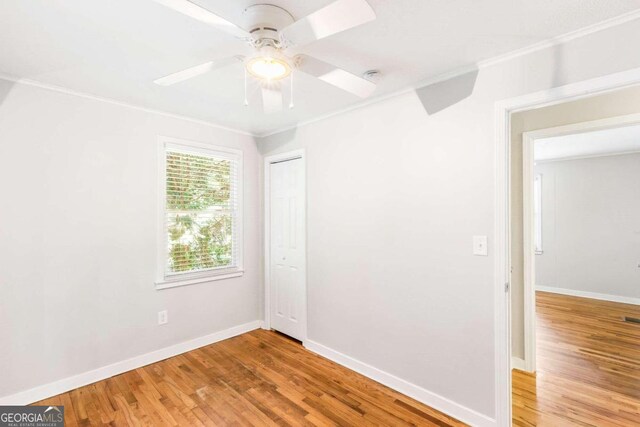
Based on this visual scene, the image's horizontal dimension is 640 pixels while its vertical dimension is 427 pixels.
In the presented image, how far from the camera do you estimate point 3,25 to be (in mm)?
1598

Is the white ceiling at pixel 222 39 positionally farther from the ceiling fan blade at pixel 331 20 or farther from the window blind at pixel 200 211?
the window blind at pixel 200 211

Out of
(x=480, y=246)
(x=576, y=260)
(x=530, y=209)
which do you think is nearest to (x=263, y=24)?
(x=480, y=246)

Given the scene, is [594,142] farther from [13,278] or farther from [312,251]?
[13,278]

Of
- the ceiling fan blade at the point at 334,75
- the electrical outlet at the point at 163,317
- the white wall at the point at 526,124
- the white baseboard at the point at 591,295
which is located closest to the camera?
the ceiling fan blade at the point at 334,75

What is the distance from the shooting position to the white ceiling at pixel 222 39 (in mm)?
1469

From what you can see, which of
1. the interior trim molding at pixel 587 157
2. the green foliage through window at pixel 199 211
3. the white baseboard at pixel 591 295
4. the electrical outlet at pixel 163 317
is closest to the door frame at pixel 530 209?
the green foliage through window at pixel 199 211

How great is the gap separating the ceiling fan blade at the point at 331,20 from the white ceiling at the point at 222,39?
0.31 meters

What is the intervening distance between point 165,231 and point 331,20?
2641mm

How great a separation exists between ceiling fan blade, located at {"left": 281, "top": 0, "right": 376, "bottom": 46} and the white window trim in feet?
7.39

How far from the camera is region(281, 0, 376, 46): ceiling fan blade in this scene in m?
1.05

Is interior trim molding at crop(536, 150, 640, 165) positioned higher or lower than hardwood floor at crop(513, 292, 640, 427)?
higher

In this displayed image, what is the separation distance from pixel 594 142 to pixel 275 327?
5.21 m

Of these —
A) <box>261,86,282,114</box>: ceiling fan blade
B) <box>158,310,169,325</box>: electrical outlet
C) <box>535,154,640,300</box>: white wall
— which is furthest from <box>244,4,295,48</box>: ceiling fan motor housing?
<box>535,154,640,300</box>: white wall

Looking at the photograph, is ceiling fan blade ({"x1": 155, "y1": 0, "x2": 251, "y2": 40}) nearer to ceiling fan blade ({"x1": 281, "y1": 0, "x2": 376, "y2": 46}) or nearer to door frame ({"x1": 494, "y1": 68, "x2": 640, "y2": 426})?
ceiling fan blade ({"x1": 281, "y1": 0, "x2": 376, "y2": 46})
